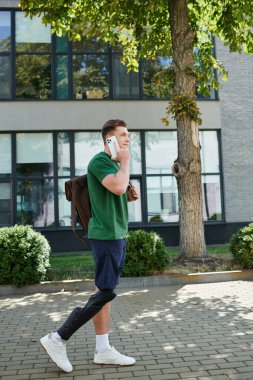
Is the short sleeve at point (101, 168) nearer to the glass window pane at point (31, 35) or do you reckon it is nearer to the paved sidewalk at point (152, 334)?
the paved sidewalk at point (152, 334)

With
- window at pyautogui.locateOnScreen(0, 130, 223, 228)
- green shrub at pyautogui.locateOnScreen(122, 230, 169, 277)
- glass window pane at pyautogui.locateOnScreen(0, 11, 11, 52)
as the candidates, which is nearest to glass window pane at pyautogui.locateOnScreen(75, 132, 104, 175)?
window at pyautogui.locateOnScreen(0, 130, 223, 228)

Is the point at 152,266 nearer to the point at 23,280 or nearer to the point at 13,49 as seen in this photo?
the point at 23,280

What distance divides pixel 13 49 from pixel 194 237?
376 inches

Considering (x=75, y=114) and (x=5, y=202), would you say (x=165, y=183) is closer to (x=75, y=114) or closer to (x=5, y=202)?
(x=75, y=114)

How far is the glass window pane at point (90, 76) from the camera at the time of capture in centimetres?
1533

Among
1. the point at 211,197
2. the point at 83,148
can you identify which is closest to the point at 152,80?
the point at 83,148

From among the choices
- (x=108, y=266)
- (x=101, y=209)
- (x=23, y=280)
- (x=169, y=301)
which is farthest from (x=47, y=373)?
(x=23, y=280)

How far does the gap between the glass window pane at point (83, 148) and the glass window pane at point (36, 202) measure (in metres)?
1.14

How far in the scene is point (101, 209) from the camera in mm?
3826

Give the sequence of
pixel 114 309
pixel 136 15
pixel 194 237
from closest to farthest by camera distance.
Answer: pixel 114 309 → pixel 194 237 → pixel 136 15

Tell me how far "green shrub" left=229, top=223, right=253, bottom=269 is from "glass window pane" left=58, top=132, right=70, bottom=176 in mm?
7477

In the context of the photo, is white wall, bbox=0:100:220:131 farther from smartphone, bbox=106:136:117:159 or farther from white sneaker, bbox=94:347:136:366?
white sneaker, bbox=94:347:136:366

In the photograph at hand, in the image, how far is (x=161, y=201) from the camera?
15656 mm

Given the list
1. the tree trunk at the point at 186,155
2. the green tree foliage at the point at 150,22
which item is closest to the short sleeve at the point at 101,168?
the tree trunk at the point at 186,155
